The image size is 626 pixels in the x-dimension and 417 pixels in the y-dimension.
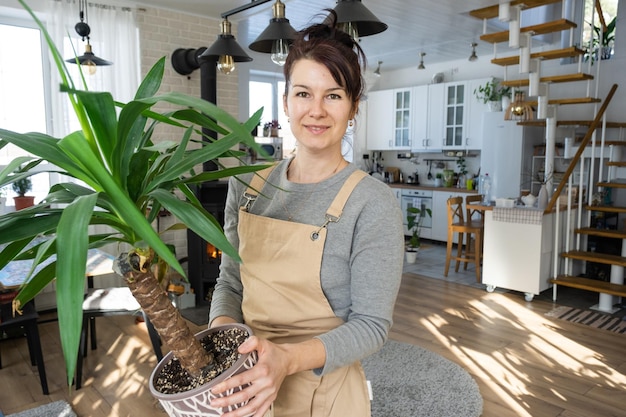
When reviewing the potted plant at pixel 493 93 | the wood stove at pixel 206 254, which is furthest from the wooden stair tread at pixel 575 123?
the wood stove at pixel 206 254

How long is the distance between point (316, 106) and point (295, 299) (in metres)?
0.41

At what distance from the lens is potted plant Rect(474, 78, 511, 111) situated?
21.9 ft

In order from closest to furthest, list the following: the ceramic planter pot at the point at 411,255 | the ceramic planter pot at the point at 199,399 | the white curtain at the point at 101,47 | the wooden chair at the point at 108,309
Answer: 1. the ceramic planter pot at the point at 199,399
2. the wooden chair at the point at 108,309
3. the white curtain at the point at 101,47
4. the ceramic planter pot at the point at 411,255

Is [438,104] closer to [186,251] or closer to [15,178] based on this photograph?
[186,251]

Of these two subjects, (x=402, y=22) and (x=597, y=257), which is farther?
(x=402, y=22)

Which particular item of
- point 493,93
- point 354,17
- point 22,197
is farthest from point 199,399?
point 493,93

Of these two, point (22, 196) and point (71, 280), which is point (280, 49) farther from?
point (22, 196)

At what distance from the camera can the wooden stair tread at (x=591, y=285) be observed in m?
4.40

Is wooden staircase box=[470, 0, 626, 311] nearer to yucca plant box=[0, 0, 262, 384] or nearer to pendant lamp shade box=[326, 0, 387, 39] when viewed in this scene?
pendant lamp shade box=[326, 0, 387, 39]

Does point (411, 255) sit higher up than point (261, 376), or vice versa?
point (261, 376)

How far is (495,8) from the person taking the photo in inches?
187

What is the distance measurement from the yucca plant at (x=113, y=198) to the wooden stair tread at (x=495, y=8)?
4655 millimetres

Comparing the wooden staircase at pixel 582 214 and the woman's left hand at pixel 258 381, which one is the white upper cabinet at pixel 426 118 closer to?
the wooden staircase at pixel 582 214

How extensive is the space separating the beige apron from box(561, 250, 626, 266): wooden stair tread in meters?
4.34
